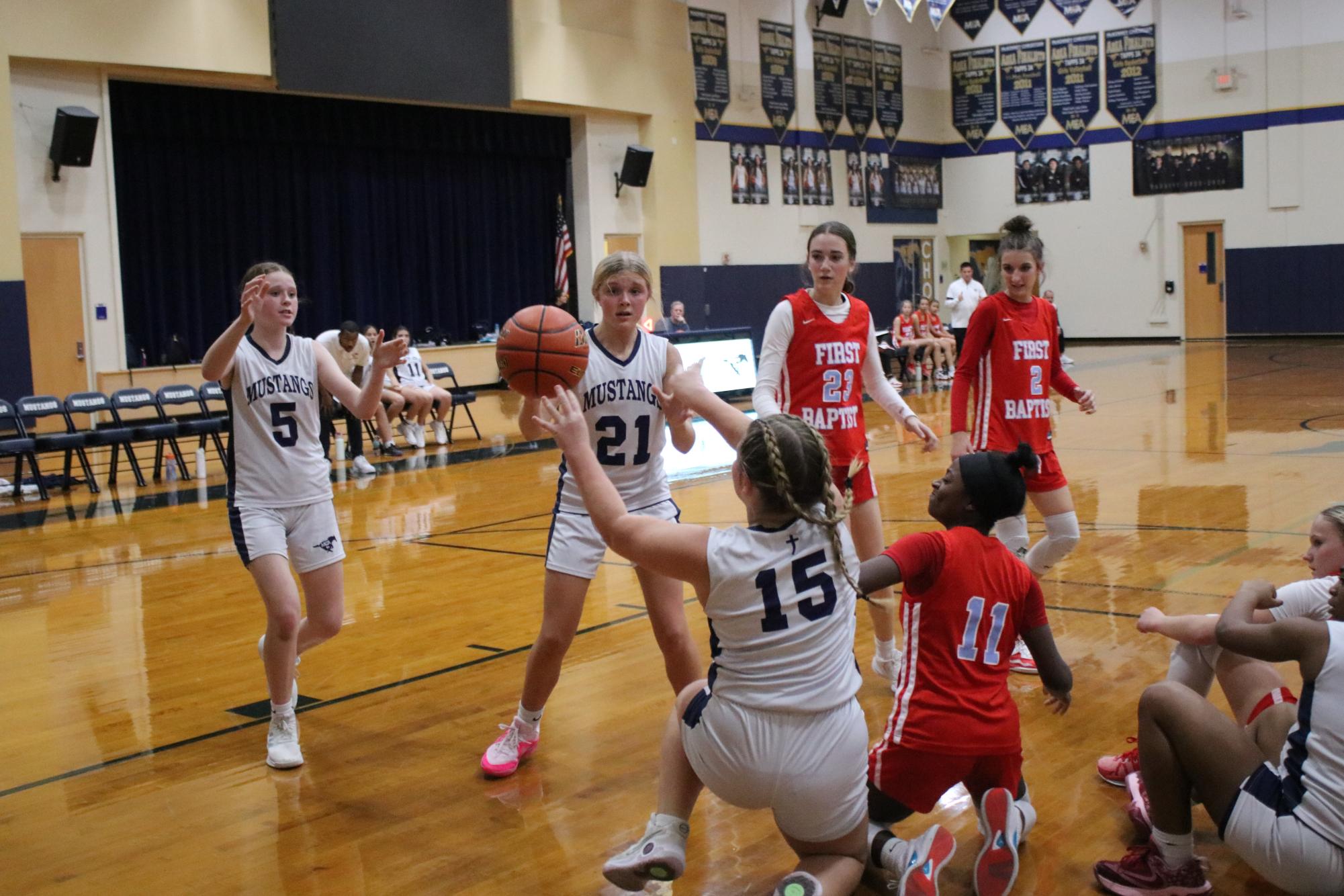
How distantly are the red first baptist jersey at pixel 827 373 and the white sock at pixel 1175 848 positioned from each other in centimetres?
212

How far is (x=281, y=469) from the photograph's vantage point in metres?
4.16

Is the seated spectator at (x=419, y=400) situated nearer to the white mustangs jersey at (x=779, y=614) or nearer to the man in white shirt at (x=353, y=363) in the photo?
the man in white shirt at (x=353, y=363)

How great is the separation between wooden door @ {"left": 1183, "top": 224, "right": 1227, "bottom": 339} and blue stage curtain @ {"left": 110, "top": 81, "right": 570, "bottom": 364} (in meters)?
13.0

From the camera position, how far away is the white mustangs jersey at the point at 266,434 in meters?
4.14

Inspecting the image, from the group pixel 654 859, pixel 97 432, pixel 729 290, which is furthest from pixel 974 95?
pixel 654 859

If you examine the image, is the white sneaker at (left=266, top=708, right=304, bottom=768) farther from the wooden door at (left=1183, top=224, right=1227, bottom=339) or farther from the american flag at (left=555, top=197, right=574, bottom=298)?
the wooden door at (left=1183, top=224, right=1227, bottom=339)

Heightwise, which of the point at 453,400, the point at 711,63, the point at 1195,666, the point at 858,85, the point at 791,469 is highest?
the point at 858,85

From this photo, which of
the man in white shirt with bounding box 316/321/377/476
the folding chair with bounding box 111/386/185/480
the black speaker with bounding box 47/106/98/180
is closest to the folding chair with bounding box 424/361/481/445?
the man in white shirt with bounding box 316/321/377/476

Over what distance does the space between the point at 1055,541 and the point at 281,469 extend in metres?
3.00

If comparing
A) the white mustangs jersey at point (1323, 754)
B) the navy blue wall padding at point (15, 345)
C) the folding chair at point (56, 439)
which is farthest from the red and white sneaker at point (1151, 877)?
the navy blue wall padding at point (15, 345)

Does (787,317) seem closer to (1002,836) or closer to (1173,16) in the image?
(1002,836)

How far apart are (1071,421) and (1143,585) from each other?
733cm

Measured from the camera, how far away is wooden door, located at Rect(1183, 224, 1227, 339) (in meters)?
24.7

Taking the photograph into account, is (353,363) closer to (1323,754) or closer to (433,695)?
(433,695)
